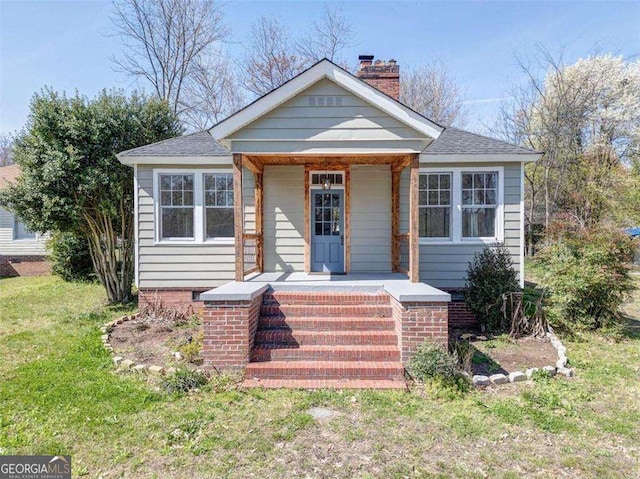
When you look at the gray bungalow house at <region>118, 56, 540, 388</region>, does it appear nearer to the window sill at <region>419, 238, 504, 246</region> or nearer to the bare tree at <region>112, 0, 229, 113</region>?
the window sill at <region>419, 238, 504, 246</region>

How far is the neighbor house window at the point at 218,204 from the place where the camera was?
7.96m

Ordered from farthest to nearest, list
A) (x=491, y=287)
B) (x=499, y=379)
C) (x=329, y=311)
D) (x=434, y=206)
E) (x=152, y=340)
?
(x=434, y=206) < (x=491, y=287) < (x=152, y=340) < (x=329, y=311) < (x=499, y=379)

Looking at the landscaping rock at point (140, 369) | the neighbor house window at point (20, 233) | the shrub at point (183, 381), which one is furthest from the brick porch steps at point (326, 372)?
the neighbor house window at point (20, 233)

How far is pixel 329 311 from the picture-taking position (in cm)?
550

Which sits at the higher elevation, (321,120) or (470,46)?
(470,46)

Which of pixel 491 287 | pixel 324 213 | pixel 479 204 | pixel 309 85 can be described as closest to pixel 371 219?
pixel 324 213

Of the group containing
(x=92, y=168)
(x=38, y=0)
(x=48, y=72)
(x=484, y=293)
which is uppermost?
(x=38, y=0)

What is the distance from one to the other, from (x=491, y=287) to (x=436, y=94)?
17.5 metres

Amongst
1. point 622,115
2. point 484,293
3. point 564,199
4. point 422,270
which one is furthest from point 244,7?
point 622,115

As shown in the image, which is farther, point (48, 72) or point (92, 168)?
point (48, 72)

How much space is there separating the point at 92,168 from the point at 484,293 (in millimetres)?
9070

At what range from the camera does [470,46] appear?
1380 centimetres

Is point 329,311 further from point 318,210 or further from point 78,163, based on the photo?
point 78,163

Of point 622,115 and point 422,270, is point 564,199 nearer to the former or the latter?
point 622,115
